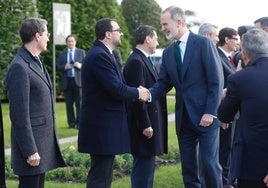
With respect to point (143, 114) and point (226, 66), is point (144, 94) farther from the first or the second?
point (226, 66)

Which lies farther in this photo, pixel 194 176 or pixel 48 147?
pixel 194 176

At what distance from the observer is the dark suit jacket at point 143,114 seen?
730cm

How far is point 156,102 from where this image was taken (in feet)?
24.6

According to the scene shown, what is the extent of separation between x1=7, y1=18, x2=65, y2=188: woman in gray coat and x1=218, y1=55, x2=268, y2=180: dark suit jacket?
1930 mm

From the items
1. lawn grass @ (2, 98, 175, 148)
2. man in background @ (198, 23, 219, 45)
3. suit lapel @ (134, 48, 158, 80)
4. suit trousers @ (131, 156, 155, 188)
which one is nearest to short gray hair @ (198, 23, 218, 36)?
man in background @ (198, 23, 219, 45)

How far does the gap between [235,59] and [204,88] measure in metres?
2.16

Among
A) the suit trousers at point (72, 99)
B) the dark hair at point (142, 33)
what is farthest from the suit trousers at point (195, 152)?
the suit trousers at point (72, 99)

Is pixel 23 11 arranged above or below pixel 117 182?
above

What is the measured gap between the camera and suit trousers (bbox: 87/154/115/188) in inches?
266

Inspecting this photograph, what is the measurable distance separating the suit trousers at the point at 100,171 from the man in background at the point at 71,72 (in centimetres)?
840

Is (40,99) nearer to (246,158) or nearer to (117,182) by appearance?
(246,158)

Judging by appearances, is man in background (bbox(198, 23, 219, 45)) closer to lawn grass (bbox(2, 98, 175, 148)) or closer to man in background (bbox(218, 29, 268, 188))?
man in background (bbox(218, 29, 268, 188))

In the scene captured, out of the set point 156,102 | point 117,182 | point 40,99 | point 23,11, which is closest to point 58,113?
point 23,11

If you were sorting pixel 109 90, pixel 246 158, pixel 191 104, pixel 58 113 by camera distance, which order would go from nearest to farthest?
pixel 246 158, pixel 109 90, pixel 191 104, pixel 58 113
